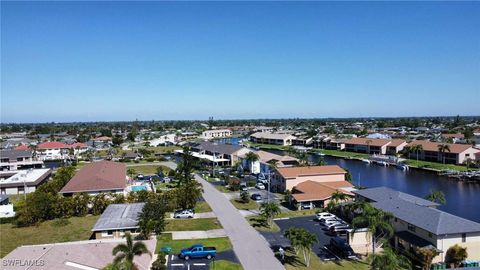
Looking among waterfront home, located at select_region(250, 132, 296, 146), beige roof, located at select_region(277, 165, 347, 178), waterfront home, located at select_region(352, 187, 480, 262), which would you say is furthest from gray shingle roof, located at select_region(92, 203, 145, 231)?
waterfront home, located at select_region(250, 132, 296, 146)

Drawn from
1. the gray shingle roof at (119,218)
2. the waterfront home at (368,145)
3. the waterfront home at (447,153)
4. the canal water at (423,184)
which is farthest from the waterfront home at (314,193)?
the waterfront home at (368,145)

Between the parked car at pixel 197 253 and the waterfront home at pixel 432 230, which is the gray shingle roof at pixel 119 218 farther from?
the waterfront home at pixel 432 230

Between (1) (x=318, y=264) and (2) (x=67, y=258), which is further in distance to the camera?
(1) (x=318, y=264)

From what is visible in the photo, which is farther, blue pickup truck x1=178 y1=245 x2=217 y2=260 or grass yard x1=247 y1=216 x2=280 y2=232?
grass yard x1=247 y1=216 x2=280 y2=232

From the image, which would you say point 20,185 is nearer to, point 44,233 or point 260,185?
point 44,233

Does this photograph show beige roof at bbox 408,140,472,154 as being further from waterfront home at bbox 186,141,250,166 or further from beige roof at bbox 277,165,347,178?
waterfront home at bbox 186,141,250,166

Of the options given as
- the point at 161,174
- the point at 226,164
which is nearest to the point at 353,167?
the point at 226,164

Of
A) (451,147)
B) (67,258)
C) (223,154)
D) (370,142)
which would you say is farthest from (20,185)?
(370,142)
